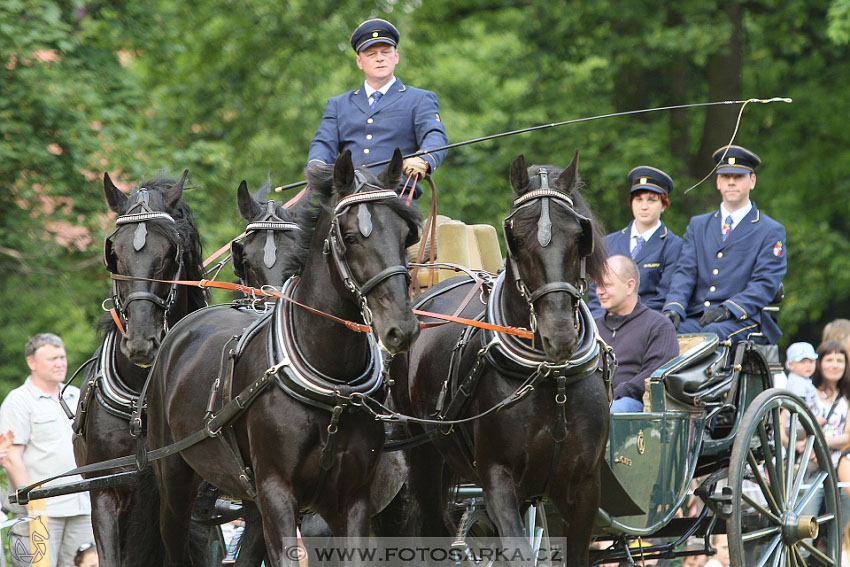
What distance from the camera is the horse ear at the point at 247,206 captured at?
6727 mm

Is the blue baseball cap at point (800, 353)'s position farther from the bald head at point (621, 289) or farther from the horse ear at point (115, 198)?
the horse ear at point (115, 198)

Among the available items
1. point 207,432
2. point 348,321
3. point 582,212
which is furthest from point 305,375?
point 582,212

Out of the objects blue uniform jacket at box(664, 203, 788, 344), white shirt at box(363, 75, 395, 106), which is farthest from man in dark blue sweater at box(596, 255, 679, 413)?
white shirt at box(363, 75, 395, 106)

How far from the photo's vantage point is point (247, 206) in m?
6.80

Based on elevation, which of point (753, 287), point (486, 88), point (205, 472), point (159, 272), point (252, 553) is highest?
point (486, 88)

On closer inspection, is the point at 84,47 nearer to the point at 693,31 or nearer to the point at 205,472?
the point at 693,31

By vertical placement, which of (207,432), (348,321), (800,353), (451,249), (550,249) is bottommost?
(800,353)

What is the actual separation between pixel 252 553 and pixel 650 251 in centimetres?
319

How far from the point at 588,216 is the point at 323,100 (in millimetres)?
12661

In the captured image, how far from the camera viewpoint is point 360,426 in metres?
4.70

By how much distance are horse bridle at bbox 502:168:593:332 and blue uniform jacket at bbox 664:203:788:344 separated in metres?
2.22

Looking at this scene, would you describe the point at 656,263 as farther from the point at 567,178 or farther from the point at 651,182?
the point at 567,178

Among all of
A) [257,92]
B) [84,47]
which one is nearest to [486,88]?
[257,92]

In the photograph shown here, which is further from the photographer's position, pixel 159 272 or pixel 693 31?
pixel 693 31
